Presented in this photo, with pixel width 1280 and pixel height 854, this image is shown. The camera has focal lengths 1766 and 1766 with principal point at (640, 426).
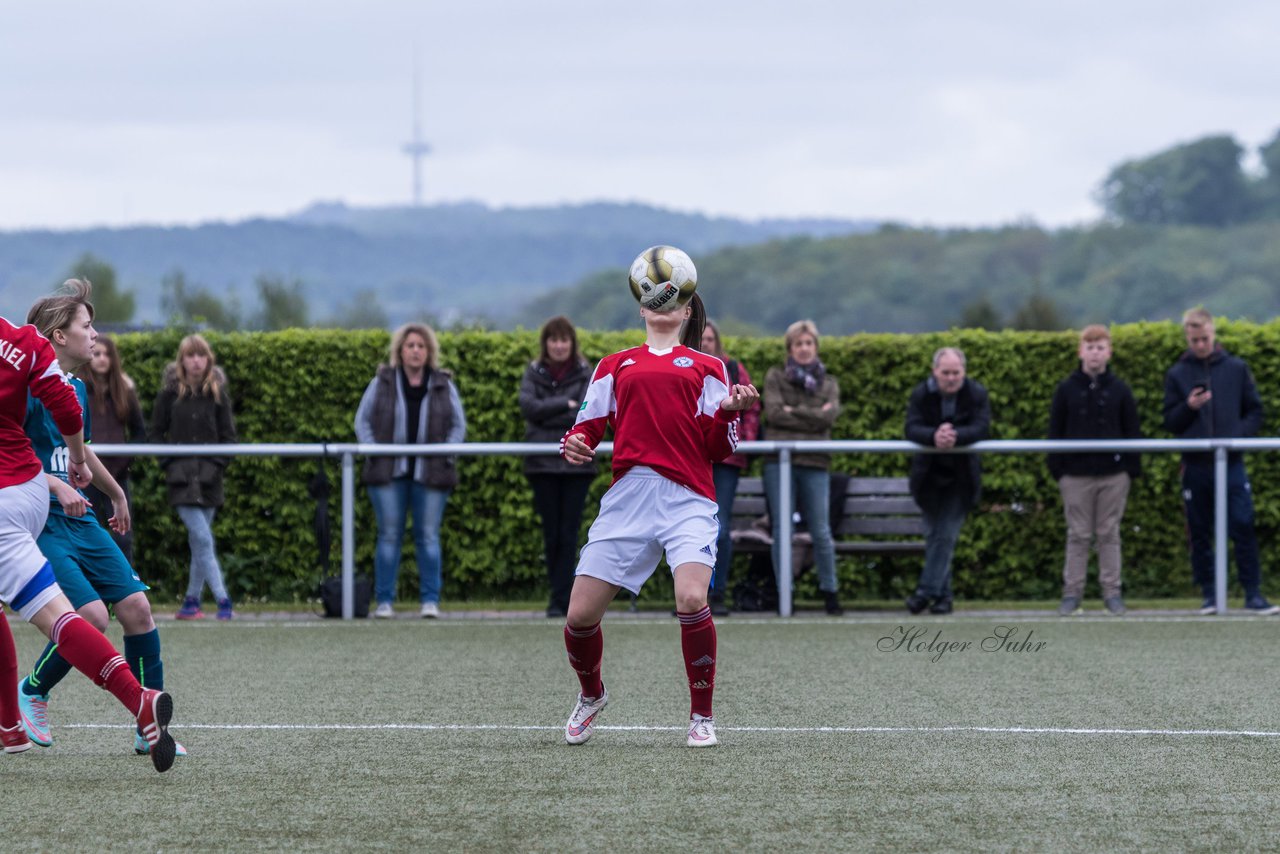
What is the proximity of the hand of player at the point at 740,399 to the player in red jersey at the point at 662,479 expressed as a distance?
0.04 metres

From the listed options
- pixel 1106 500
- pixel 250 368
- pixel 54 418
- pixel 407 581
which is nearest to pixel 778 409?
pixel 1106 500

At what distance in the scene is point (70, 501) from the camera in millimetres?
6156

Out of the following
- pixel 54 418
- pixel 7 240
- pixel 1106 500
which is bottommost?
pixel 1106 500

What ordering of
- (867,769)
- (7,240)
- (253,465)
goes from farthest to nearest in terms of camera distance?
(7,240), (253,465), (867,769)

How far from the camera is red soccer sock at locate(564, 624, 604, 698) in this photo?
632cm

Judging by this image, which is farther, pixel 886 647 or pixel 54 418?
pixel 886 647

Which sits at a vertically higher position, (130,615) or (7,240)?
(7,240)

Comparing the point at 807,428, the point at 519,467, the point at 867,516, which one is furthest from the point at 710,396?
the point at 519,467

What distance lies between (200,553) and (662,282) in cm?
622

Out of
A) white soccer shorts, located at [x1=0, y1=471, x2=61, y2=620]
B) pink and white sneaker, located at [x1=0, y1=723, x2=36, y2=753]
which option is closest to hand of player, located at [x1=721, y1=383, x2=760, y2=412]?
white soccer shorts, located at [x1=0, y1=471, x2=61, y2=620]

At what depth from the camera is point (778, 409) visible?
1130cm

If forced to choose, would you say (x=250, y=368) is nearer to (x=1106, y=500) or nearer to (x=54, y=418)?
(x=1106, y=500)

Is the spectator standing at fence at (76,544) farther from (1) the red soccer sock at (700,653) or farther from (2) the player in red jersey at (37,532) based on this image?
(1) the red soccer sock at (700,653)

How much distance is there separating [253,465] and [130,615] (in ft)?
21.8
